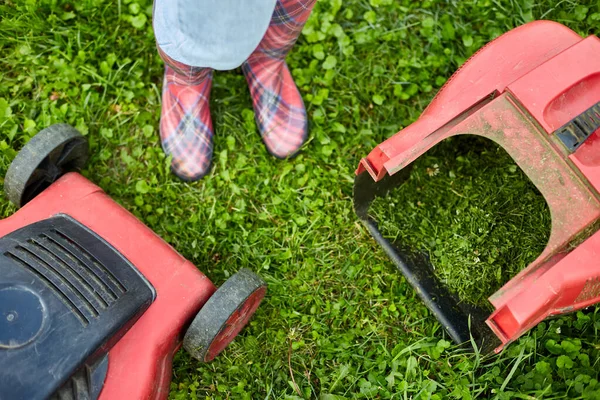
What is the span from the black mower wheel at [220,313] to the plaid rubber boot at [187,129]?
0.52 m

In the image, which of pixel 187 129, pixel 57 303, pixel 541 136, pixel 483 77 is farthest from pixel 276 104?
pixel 57 303

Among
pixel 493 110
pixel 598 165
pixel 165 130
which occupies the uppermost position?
pixel 165 130

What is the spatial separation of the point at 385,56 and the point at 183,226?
1010 millimetres

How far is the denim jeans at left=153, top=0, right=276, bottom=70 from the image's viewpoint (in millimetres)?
1185

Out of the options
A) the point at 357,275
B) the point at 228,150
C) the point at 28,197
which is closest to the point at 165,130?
the point at 228,150

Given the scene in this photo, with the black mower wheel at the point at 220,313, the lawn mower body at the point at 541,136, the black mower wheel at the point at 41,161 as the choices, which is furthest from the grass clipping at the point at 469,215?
the black mower wheel at the point at 41,161

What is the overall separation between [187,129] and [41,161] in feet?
1.62

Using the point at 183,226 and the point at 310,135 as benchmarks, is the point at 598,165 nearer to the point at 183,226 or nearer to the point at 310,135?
the point at 310,135

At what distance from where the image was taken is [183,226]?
6.49ft

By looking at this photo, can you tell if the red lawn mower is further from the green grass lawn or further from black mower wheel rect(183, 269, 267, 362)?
the green grass lawn

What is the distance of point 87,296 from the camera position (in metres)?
1.38

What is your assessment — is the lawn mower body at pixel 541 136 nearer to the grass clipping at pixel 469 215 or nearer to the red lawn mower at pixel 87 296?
the grass clipping at pixel 469 215

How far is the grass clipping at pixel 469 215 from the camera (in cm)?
185

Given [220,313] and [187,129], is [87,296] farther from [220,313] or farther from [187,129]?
[187,129]
